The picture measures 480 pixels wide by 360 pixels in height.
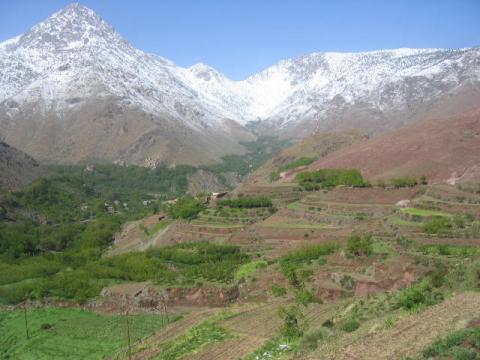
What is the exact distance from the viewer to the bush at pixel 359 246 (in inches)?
1583

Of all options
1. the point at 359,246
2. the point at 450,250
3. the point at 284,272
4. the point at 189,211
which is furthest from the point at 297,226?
the point at 450,250

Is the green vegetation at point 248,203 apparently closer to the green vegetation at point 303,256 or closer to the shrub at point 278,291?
the green vegetation at point 303,256

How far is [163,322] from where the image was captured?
4012 centimetres

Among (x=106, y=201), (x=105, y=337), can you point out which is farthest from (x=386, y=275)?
(x=106, y=201)

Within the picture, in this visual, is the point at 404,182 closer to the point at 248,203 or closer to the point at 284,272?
the point at 248,203

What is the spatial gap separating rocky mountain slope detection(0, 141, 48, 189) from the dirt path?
109 m

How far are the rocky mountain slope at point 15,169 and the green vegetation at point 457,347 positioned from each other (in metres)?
112

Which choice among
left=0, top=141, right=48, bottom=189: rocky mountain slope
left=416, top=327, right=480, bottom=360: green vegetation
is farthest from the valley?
left=0, top=141, right=48, bottom=189: rocky mountain slope

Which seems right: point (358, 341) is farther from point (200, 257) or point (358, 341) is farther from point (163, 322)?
point (200, 257)

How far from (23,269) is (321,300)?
118ft

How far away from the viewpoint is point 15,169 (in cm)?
13600

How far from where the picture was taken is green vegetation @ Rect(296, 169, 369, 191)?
232 feet

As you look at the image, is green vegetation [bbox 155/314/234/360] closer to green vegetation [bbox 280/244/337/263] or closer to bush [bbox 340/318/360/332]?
bush [bbox 340/318/360/332]

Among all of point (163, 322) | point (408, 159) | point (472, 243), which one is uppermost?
point (408, 159)
